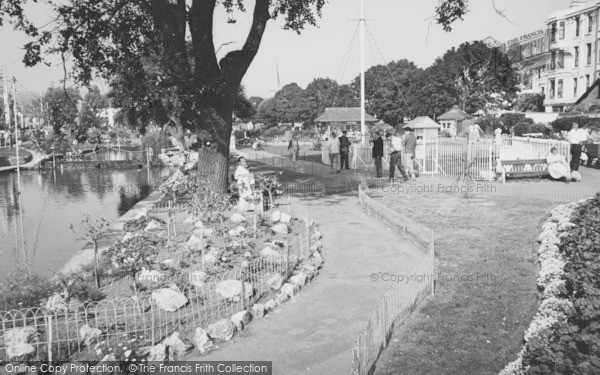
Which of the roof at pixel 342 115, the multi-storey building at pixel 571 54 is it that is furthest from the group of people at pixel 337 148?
the multi-storey building at pixel 571 54

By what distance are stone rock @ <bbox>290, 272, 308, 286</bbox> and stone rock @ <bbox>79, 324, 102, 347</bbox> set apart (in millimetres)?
3267

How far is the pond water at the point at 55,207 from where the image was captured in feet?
42.8

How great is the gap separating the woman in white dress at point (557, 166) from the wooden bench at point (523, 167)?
0.30 metres

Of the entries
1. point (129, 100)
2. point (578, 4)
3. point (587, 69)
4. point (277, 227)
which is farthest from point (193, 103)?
point (578, 4)

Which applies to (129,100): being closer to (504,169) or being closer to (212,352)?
(212,352)

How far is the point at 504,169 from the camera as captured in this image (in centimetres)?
1959

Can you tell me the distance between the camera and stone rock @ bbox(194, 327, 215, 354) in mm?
6687

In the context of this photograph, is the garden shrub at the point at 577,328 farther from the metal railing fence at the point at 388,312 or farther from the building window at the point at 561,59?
the building window at the point at 561,59

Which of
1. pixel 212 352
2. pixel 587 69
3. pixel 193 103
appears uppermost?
pixel 587 69

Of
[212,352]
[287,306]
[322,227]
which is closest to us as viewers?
[212,352]

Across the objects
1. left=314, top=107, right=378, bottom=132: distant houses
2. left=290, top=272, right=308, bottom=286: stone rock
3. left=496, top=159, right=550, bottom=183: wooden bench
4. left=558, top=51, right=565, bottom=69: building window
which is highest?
left=558, top=51, right=565, bottom=69: building window

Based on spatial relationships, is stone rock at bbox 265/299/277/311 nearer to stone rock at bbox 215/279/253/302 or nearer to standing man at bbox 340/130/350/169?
stone rock at bbox 215/279/253/302

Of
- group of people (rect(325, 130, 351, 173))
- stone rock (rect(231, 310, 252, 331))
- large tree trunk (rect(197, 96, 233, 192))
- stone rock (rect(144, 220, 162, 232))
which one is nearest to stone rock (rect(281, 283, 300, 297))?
stone rock (rect(231, 310, 252, 331))

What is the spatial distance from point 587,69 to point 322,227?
57.3 m
